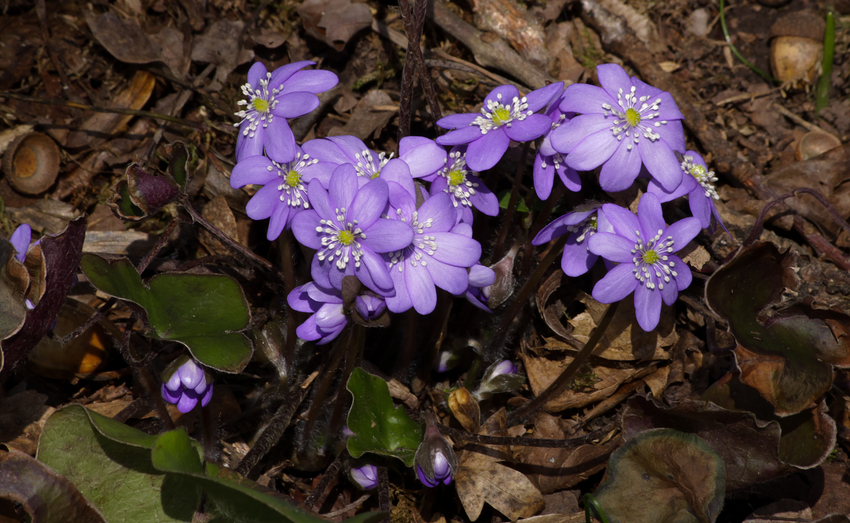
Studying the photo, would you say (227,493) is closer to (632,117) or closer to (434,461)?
(434,461)

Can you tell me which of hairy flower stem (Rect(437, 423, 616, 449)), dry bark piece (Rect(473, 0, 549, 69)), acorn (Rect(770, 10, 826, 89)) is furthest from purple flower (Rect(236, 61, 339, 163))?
acorn (Rect(770, 10, 826, 89))

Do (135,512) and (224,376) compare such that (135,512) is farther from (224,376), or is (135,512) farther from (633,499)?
(633,499)

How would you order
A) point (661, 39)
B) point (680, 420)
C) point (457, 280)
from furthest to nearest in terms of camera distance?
point (661, 39) < point (680, 420) < point (457, 280)

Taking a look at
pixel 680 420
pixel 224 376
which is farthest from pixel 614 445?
pixel 224 376

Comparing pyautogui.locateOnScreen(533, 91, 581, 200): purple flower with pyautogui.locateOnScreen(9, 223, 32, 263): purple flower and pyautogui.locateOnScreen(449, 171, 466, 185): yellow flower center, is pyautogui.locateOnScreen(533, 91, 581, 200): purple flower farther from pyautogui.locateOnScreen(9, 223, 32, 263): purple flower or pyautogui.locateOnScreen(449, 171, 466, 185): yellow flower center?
pyautogui.locateOnScreen(9, 223, 32, 263): purple flower

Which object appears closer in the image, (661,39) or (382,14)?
(382,14)

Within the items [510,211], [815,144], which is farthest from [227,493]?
[815,144]
